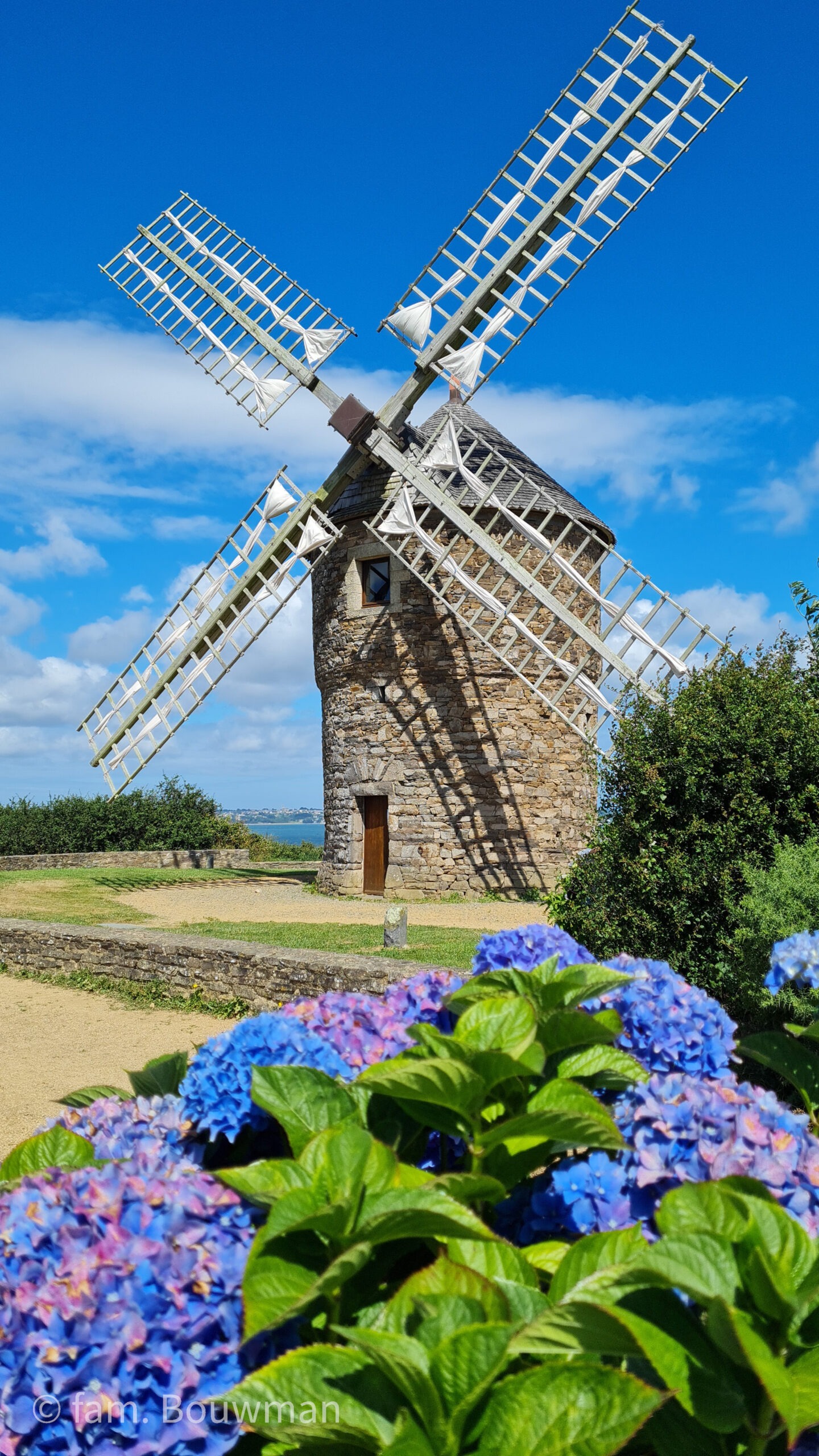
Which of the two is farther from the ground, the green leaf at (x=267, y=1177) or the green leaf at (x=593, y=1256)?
the green leaf at (x=267, y=1177)

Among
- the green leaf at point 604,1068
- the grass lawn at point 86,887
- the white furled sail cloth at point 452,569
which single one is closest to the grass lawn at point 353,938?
the grass lawn at point 86,887

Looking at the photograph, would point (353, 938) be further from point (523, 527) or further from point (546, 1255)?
point (546, 1255)

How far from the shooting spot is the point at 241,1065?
1903 mm

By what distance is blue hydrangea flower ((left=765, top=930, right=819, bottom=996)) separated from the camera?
2543 millimetres

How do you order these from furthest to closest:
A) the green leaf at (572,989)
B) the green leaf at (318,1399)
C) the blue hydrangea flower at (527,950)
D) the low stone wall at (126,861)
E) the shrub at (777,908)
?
the low stone wall at (126,861), the shrub at (777,908), the blue hydrangea flower at (527,950), the green leaf at (572,989), the green leaf at (318,1399)

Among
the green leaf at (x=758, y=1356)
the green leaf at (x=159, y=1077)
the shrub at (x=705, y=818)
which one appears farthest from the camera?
the shrub at (x=705, y=818)

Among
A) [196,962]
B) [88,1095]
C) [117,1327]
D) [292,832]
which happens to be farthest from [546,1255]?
[292,832]

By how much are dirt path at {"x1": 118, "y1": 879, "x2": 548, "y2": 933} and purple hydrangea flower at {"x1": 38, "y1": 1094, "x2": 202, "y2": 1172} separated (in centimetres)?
869

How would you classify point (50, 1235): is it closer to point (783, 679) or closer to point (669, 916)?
point (669, 916)

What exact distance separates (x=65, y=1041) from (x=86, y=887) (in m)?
8.58

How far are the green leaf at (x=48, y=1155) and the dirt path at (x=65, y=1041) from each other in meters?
3.37

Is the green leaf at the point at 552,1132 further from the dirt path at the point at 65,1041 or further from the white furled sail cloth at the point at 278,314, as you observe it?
the white furled sail cloth at the point at 278,314

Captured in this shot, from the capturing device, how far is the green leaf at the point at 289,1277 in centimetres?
125

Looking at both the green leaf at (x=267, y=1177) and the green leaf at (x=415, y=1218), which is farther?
the green leaf at (x=267, y=1177)
